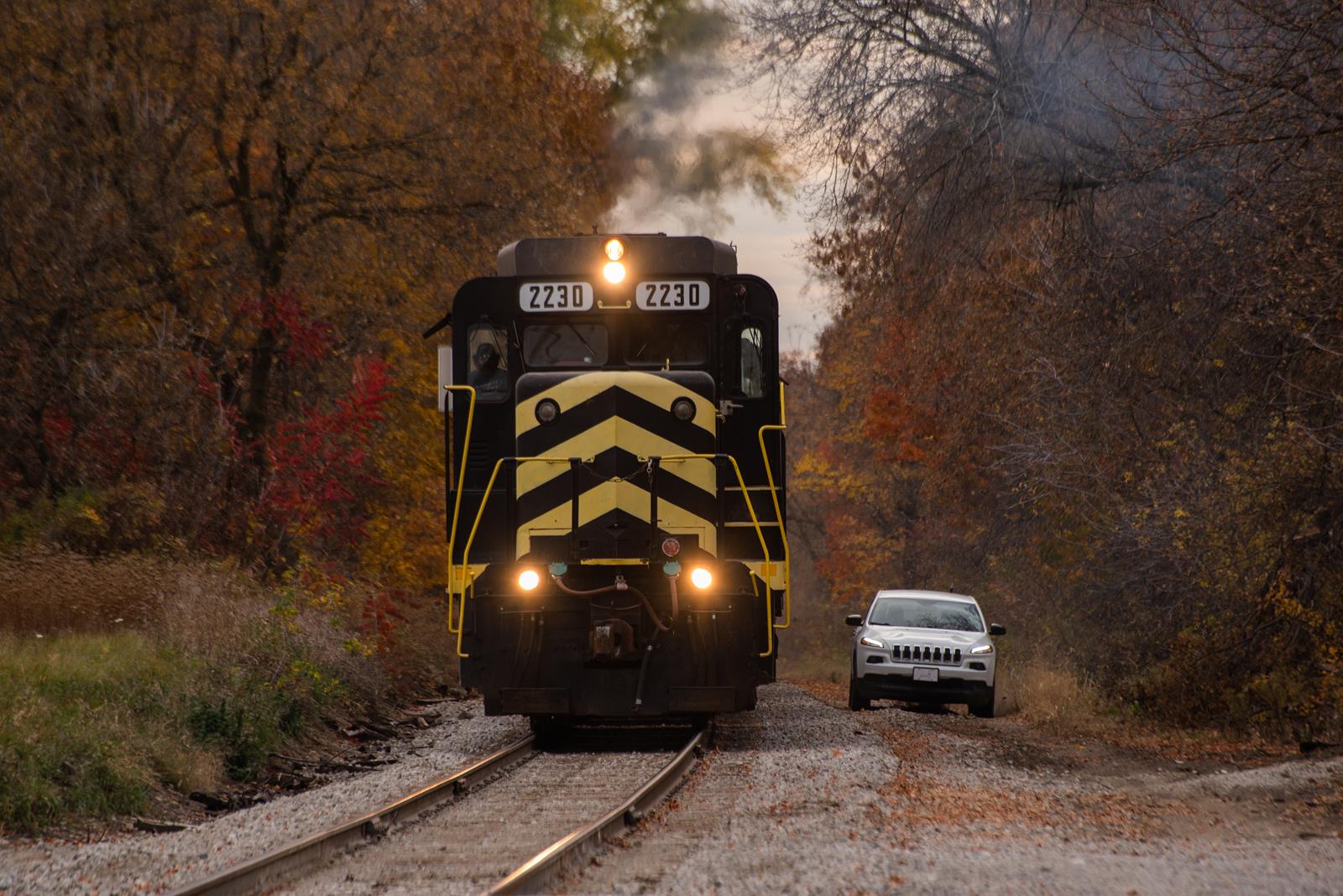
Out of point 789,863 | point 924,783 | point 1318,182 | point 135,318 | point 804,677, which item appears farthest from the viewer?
point 804,677

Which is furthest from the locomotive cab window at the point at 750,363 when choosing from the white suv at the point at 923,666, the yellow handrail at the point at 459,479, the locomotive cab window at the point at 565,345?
the white suv at the point at 923,666

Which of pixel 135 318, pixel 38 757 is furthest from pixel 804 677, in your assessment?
pixel 38 757

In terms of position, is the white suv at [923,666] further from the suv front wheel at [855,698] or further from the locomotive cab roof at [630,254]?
the locomotive cab roof at [630,254]

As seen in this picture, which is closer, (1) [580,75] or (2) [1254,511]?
(2) [1254,511]

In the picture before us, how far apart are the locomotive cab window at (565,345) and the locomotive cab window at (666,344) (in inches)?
10.1

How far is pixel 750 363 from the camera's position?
40.1 feet

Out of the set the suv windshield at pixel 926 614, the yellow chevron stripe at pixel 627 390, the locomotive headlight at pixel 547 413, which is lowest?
the suv windshield at pixel 926 614

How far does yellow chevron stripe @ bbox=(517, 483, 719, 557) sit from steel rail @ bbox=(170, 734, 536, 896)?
2.11 m

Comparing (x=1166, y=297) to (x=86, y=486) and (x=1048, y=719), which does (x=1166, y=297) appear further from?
(x=86, y=486)

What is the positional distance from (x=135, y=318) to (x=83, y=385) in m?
3.07

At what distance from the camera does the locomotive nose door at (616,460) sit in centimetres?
1182

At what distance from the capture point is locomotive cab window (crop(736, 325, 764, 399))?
1218 cm

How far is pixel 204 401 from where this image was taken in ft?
57.9

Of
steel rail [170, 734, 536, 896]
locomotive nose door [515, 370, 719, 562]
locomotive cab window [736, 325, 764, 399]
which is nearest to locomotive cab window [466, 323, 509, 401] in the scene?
locomotive nose door [515, 370, 719, 562]
